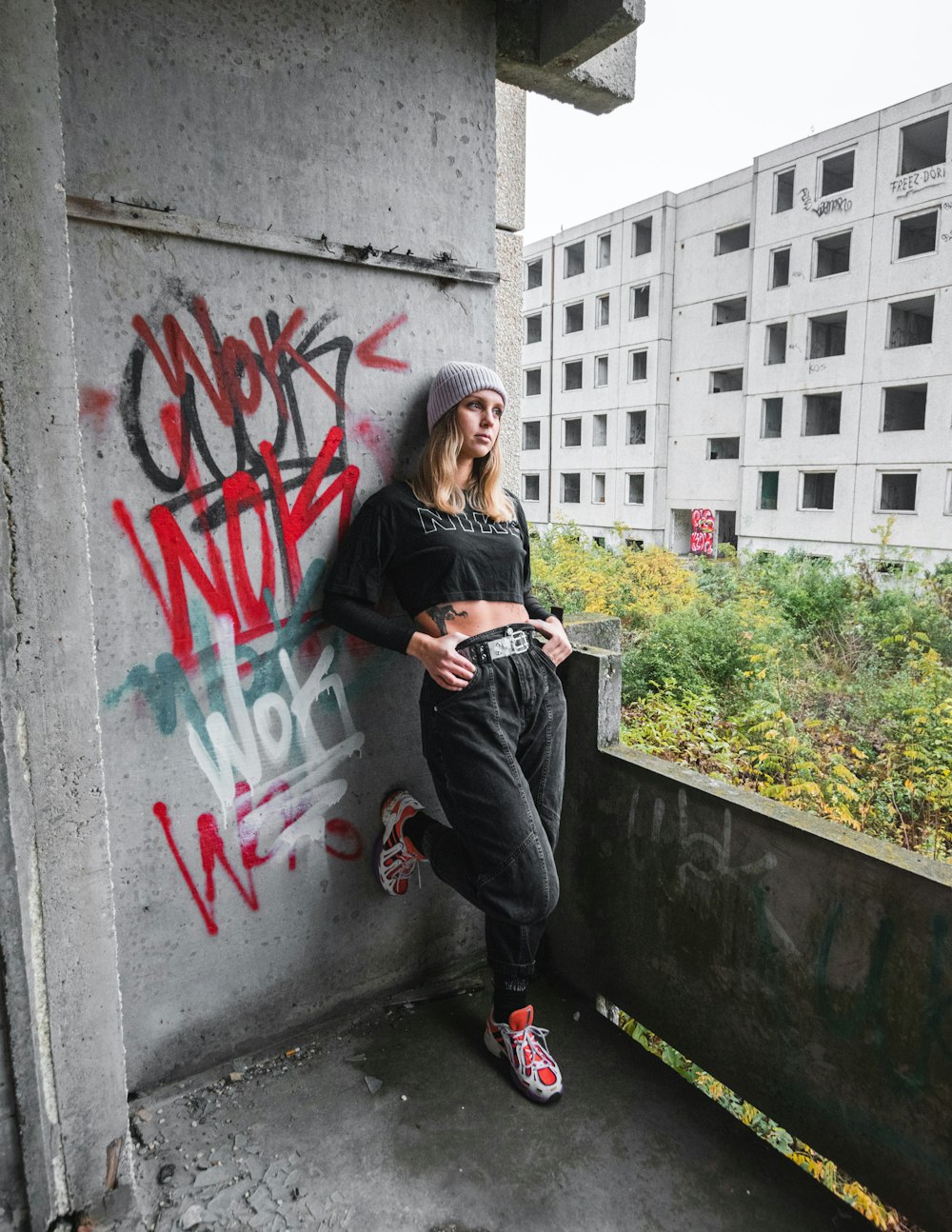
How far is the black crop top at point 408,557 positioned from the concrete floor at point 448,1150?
1493mm

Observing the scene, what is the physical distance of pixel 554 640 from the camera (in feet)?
9.27

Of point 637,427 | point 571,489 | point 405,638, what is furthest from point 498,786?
point 571,489

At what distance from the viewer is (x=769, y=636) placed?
8391 mm

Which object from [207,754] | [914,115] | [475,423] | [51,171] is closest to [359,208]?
[475,423]

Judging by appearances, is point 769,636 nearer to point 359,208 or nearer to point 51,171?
point 359,208

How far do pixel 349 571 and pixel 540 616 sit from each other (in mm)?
741

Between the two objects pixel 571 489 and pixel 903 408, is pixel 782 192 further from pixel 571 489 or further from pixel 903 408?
pixel 571 489

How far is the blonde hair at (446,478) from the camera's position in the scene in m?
2.71


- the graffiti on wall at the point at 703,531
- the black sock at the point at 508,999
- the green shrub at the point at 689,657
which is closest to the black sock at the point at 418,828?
the black sock at the point at 508,999

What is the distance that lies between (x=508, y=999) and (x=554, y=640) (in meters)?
1.23

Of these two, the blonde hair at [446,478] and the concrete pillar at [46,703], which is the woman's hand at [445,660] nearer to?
the blonde hair at [446,478]

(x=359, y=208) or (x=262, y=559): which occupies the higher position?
(x=359, y=208)

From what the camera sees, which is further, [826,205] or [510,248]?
[826,205]

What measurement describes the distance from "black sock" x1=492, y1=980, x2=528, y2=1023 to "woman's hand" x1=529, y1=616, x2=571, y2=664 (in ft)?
3.67
